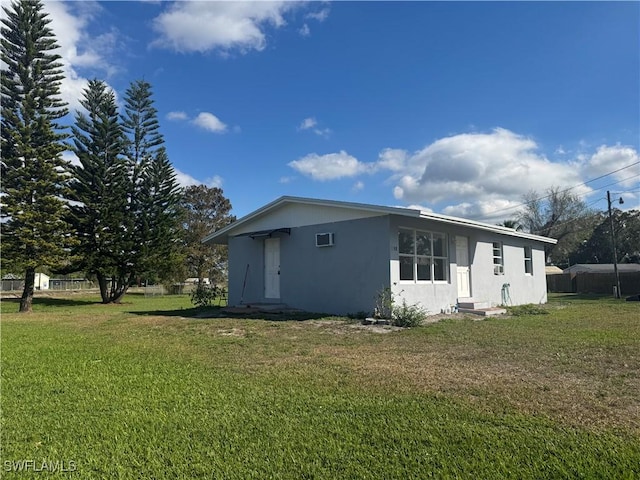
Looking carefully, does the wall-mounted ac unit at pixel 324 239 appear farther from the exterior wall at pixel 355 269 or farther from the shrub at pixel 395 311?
the shrub at pixel 395 311

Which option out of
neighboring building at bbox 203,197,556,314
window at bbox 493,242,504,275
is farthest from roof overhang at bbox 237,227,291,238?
window at bbox 493,242,504,275

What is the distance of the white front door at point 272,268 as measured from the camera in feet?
44.6

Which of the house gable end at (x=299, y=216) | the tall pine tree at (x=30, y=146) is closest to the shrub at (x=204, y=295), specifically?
the house gable end at (x=299, y=216)

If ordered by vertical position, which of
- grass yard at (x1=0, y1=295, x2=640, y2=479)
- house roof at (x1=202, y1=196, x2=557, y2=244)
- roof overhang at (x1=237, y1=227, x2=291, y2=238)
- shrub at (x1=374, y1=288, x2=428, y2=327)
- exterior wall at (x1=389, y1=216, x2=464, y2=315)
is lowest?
grass yard at (x1=0, y1=295, x2=640, y2=479)

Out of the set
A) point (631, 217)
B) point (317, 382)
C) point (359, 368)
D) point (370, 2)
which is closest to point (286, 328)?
point (359, 368)

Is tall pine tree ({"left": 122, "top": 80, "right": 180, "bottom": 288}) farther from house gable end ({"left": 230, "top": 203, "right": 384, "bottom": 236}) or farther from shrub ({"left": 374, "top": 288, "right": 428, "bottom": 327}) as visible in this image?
shrub ({"left": 374, "top": 288, "right": 428, "bottom": 327})

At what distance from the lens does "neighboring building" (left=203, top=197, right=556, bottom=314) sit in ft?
36.9

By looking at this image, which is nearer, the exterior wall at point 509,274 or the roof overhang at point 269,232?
the roof overhang at point 269,232

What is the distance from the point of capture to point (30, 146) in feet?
55.3

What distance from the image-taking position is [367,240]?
1138 cm

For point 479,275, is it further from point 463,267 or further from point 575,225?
point 575,225

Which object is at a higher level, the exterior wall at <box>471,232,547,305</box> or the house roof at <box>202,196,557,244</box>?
the house roof at <box>202,196,557,244</box>

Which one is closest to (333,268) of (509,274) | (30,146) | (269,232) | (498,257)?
(269,232)

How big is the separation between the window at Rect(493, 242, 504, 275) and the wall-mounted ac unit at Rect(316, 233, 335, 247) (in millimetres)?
6701
